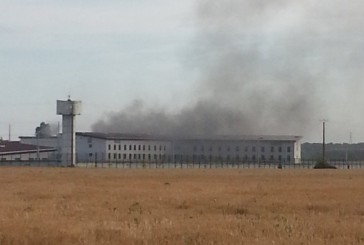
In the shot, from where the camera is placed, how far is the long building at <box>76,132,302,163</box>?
174 meters

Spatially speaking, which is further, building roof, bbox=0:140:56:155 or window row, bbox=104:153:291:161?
window row, bbox=104:153:291:161

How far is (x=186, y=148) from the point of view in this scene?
602ft

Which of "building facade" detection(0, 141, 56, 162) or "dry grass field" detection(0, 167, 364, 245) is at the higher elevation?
"building facade" detection(0, 141, 56, 162)

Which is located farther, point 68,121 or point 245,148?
point 245,148

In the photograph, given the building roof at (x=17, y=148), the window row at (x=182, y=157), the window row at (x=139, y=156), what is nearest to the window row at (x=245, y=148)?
the window row at (x=182, y=157)

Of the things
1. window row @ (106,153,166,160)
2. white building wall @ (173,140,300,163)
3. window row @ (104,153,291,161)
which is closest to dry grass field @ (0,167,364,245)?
window row @ (104,153,291,161)

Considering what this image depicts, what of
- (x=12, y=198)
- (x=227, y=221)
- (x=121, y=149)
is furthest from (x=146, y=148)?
(x=227, y=221)

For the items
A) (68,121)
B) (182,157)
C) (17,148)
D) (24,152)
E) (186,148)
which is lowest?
(182,157)

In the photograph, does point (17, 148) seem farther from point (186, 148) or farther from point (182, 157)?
point (186, 148)

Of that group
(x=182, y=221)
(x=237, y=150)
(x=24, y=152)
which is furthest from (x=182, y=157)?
(x=182, y=221)

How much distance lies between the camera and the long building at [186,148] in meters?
174

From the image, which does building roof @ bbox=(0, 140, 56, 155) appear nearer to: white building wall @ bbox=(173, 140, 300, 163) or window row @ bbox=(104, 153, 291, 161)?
window row @ bbox=(104, 153, 291, 161)

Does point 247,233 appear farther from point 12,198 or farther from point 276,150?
point 276,150

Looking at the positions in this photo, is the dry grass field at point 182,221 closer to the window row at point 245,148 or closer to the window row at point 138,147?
the window row at point 138,147
